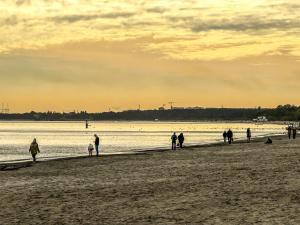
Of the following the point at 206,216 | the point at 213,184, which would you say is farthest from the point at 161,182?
the point at 206,216

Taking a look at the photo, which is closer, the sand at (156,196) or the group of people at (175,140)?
the sand at (156,196)

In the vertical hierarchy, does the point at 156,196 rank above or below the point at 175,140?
below

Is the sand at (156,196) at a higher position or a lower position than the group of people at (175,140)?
lower

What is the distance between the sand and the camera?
18.2 m

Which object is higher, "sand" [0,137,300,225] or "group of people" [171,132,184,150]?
"group of people" [171,132,184,150]

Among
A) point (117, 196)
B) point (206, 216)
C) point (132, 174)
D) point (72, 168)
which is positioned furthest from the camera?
point (72, 168)

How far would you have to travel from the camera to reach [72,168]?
39.7 meters

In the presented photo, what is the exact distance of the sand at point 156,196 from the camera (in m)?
18.2

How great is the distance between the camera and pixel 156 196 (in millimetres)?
23141

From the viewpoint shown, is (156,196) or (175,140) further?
(175,140)

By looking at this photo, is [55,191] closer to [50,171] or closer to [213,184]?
[213,184]

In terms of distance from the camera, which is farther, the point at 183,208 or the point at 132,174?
the point at 132,174

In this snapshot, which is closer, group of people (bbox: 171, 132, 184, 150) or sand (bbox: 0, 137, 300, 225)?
sand (bbox: 0, 137, 300, 225)

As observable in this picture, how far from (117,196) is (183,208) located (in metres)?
4.43
